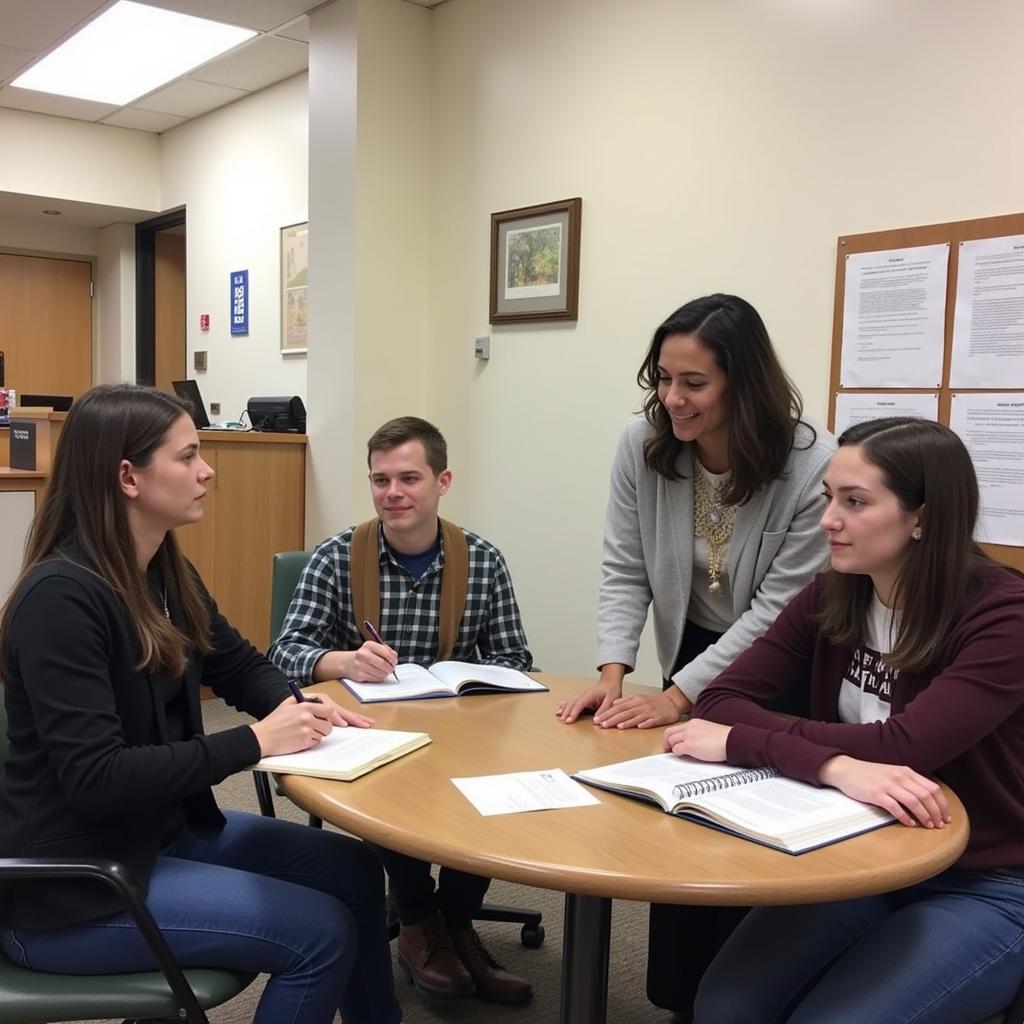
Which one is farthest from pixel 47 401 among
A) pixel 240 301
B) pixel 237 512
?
pixel 237 512

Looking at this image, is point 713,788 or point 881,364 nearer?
point 713,788

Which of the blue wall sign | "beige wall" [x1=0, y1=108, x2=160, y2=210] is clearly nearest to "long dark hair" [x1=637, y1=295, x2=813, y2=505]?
the blue wall sign

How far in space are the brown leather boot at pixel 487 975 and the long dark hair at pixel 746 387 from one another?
1.09 metres

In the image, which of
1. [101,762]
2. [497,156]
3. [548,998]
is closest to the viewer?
[101,762]

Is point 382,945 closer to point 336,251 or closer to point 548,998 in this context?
point 548,998

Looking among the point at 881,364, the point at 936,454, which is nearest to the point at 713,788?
the point at 936,454

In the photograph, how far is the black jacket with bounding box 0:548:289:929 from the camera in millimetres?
1298

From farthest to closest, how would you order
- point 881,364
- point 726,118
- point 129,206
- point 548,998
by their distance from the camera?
Result: point 129,206
point 726,118
point 881,364
point 548,998

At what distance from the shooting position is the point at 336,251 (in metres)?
4.17

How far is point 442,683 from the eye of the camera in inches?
73.9

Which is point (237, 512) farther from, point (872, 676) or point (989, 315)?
point (872, 676)

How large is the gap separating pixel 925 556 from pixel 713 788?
0.45 m

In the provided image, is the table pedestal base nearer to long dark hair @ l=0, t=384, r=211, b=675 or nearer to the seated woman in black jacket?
the seated woman in black jacket

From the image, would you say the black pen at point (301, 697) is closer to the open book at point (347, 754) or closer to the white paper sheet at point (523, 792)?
the open book at point (347, 754)
